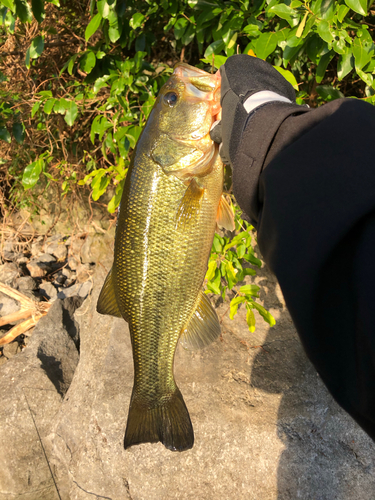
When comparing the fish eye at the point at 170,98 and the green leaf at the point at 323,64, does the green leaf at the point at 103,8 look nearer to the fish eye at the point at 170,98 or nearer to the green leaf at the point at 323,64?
the fish eye at the point at 170,98

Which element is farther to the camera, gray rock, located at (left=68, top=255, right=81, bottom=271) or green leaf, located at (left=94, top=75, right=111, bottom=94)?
gray rock, located at (left=68, top=255, right=81, bottom=271)

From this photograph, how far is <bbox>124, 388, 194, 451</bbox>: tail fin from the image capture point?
69.6 inches

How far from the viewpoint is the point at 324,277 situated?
0.89 m

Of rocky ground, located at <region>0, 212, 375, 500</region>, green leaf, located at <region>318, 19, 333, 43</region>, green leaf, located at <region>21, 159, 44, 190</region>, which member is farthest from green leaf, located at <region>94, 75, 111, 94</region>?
rocky ground, located at <region>0, 212, 375, 500</region>

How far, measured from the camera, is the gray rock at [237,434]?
2402 mm

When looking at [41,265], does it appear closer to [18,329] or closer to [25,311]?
[25,311]

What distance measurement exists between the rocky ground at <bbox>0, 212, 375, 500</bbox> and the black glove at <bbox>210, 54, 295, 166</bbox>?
1786 millimetres

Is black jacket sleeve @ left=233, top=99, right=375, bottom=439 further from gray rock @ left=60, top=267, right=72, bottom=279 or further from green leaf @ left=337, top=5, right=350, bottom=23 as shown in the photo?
gray rock @ left=60, top=267, right=72, bottom=279

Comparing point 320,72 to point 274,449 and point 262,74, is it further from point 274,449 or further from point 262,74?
point 274,449

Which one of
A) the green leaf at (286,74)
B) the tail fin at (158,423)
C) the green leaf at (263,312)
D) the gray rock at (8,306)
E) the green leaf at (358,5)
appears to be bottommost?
the gray rock at (8,306)

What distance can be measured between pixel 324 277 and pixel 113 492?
2.73m

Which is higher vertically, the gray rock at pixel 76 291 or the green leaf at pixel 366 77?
the green leaf at pixel 366 77

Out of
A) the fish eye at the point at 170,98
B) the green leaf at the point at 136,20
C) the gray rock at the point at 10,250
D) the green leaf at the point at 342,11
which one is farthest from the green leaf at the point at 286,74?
the gray rock at the point at 10,250

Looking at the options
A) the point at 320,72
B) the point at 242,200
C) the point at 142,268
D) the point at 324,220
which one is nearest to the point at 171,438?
the point at 142,268
